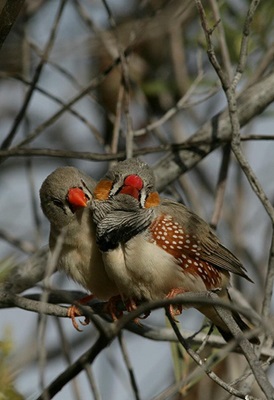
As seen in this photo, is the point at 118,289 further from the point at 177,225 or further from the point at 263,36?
the point at 263,36

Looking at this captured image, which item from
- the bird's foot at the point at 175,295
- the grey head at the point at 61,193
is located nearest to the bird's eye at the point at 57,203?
the grey head at the point at 61,193

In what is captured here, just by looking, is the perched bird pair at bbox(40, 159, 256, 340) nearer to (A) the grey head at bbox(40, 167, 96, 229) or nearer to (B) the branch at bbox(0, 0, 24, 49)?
(A) the grey head at bbox(40, 167, 96, 229)

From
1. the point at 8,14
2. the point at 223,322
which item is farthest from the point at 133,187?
the point at 8,14

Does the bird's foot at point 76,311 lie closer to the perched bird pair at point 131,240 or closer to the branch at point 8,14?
the perched bird pair at point 131,240

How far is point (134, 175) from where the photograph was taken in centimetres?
429

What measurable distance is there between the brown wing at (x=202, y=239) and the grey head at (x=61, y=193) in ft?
1.44

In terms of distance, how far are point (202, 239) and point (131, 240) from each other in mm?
497

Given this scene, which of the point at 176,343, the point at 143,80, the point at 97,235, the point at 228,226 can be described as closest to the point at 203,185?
the point at 228,226

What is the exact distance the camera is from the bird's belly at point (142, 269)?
394 centimetres

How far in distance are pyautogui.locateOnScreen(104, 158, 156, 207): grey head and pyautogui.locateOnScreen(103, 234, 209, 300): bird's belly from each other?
0.30 metres

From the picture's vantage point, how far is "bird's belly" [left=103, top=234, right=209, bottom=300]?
394 centimetres

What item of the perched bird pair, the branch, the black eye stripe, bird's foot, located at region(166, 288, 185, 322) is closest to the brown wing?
the perched bird pair

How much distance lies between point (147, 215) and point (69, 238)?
17.2 inches

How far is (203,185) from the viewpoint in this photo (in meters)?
6.94
